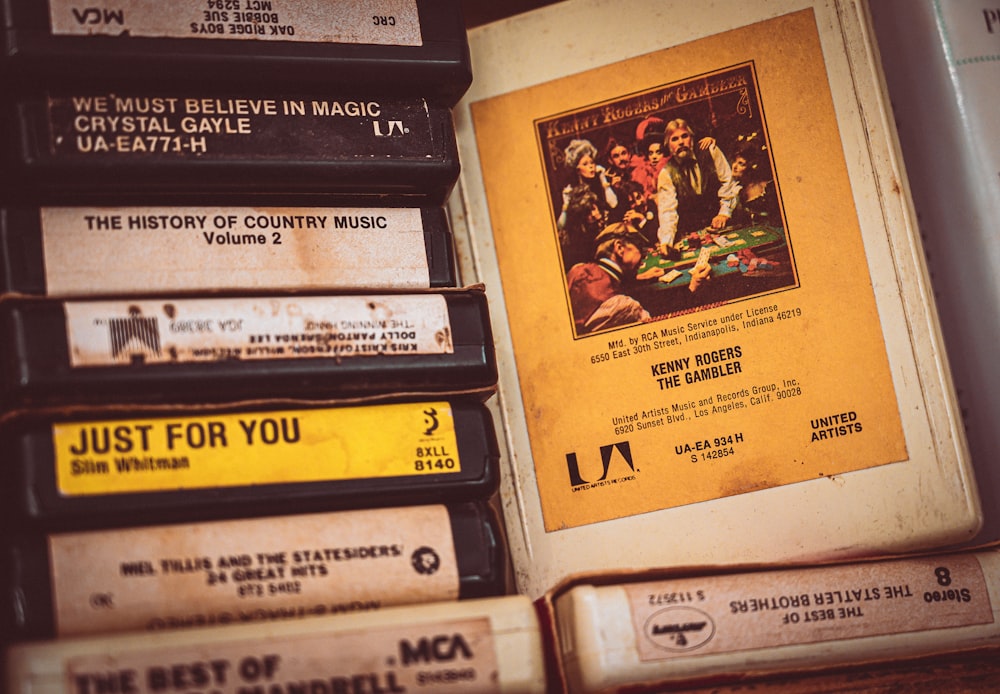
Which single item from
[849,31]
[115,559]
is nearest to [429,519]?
[115,559]

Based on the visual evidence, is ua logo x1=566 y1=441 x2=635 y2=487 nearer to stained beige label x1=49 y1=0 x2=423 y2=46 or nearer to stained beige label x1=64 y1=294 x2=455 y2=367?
stained beige label x1=64 y1=294 x2=455 y2=367

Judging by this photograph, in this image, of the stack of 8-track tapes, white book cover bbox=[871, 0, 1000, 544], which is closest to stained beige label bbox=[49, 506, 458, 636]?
the stack of 8-track tapes

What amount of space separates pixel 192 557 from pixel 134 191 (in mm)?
263

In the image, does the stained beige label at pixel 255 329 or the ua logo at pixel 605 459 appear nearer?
the stained beige label at pixel 255 329

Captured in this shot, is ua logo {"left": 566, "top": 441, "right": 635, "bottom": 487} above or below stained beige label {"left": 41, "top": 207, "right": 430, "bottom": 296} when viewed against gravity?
below

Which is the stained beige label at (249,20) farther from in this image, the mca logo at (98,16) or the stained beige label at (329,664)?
the stained beige label at (329,664)

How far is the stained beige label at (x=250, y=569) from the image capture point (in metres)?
0.60

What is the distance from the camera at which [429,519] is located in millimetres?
679

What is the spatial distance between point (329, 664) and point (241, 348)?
0.22 metres

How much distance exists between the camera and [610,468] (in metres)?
0.79

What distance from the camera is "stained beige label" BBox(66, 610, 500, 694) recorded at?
0.57 m

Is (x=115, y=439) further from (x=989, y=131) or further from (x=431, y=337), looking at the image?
(x=989, y=131)

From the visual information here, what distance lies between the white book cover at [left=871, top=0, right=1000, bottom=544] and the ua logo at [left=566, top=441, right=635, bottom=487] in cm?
32

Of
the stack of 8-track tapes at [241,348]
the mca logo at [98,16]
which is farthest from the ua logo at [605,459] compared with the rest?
the mca logo at [98,16]
